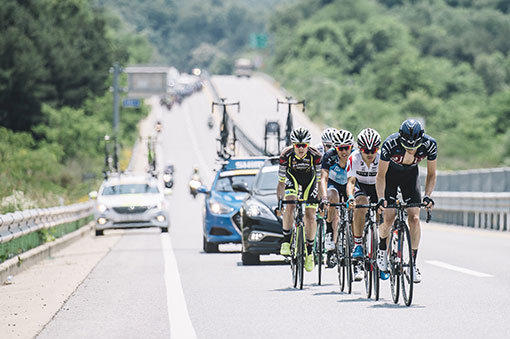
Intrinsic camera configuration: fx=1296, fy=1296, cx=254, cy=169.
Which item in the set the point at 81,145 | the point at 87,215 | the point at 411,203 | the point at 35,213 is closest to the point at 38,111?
the point at 81,145

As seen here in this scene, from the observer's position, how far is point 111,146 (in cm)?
7156

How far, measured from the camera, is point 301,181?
1534cm

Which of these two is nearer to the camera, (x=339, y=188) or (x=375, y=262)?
(x=375, y=262)

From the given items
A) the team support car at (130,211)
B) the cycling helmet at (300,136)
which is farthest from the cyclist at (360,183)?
the team support car at (130,211)

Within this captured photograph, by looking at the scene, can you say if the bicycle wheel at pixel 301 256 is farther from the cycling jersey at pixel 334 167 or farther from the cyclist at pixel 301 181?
the cycling jersey at pixel 334 167

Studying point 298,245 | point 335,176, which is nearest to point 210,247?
point 335,176

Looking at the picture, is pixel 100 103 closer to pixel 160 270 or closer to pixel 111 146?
pixel 111 146

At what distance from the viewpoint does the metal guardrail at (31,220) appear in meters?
17.7

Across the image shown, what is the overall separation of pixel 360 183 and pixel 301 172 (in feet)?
3.46

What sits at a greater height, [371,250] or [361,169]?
[361,169]

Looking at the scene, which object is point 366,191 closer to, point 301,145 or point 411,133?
point 301,145

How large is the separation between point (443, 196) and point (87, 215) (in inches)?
382

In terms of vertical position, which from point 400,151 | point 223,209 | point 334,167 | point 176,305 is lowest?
point 176,305

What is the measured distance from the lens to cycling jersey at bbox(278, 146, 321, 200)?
15070 millimetres
